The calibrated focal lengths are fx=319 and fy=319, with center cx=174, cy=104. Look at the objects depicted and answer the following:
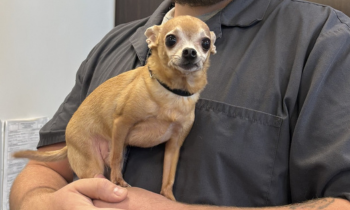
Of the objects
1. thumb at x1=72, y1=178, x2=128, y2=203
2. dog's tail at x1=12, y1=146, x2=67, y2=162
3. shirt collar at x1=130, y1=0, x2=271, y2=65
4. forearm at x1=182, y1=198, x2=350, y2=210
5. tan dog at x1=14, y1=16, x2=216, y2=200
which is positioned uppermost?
shirt collar at x1=130, y1=0, x2=271, y2=65

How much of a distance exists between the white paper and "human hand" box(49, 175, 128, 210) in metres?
0.97

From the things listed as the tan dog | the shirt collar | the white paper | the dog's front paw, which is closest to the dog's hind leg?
the tan dog

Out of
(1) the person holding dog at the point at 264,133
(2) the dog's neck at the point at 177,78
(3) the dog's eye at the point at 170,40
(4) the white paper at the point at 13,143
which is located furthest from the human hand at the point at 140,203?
(4) the white paper at the point at 13,143

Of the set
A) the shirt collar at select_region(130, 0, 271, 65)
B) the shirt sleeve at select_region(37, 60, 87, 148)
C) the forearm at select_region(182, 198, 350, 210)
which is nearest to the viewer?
the forearm at select_region(182, 198, 350, 210)

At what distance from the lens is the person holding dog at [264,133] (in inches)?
30.3

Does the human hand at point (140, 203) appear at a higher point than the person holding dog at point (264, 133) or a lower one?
lower

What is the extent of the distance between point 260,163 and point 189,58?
0.33 meters

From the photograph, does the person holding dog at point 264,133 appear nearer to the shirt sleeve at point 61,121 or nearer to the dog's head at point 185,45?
the dog's head at point 185,45

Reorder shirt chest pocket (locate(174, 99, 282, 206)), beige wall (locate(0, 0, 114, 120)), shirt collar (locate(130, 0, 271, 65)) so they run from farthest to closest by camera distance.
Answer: beige wall (locate(0, 0, 114, 120)) < shirt collar (locate(130, 0, 271, 65)) < shirt chest pocket (locate(174, 99, 282, 206))

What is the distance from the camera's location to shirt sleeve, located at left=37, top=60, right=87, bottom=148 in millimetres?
1174

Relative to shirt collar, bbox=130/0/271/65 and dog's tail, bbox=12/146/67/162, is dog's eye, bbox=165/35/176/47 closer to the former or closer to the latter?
shirt collar, bbox=130/0/271/65

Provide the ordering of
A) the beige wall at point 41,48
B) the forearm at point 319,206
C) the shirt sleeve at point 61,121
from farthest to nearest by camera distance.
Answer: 1. the beige wall at point 41,48
2. the shirt sleeve at point 61,121
3. the forearm at point 319,206

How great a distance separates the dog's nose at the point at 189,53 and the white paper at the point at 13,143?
1250 millimetres

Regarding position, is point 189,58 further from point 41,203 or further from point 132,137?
point 41,203
